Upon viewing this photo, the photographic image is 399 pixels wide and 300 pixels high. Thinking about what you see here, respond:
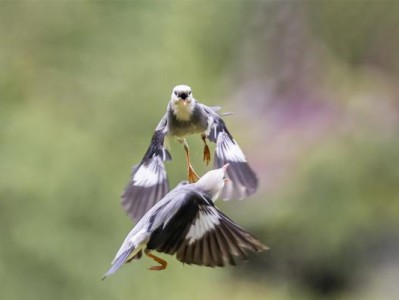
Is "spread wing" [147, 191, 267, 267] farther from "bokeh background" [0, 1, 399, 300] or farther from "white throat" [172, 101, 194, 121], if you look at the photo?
"bokeh background" [0, 1, 399, 300]

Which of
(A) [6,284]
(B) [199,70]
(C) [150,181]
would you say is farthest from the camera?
(B) [199,70]

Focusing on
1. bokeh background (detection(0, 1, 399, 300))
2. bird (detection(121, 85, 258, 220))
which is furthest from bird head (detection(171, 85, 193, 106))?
bokeh background (detection(0, 1, 399, 300))

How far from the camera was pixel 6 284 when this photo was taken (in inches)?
88.7

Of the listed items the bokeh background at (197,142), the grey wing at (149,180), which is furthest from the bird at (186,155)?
the bokeh background at (197,142)

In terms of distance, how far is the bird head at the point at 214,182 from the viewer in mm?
602

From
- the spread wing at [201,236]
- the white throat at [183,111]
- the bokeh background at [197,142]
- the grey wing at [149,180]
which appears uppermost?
the bokeh background at [197,142]

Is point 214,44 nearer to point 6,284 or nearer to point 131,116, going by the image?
point 131,116

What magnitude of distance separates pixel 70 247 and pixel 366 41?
1478 millimetres

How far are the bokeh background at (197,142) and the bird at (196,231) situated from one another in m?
1.30

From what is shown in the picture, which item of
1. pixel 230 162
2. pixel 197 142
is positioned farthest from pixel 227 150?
pixel 197 142

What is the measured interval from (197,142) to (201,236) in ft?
4.27

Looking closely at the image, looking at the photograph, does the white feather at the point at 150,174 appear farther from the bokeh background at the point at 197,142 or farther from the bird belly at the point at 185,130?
the bokeh background at the point at 197,142

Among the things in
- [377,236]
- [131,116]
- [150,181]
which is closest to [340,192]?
[377,236]

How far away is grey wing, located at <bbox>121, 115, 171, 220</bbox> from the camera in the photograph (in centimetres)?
64
